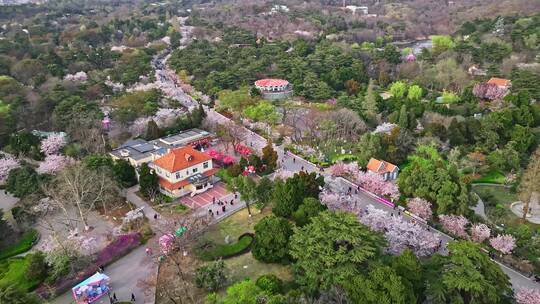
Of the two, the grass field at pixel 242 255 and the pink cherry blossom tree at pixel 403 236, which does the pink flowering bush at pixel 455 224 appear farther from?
the grass field at pixel 242 255

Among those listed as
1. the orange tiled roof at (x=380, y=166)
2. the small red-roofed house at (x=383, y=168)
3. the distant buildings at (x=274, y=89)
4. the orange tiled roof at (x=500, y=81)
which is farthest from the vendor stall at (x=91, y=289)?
the orange tiled roof at (x=500, y=81)

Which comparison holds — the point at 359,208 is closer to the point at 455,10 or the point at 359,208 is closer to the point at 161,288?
the point at 161,288

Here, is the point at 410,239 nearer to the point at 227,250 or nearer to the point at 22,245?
the point at 227,250

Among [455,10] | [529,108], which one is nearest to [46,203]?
[529,108]

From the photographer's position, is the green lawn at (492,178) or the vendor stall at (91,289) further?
the green lawn at (492,178)

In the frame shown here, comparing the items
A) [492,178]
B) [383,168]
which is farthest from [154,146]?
[492,178]

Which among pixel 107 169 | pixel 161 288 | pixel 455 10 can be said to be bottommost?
pixel 455 10
